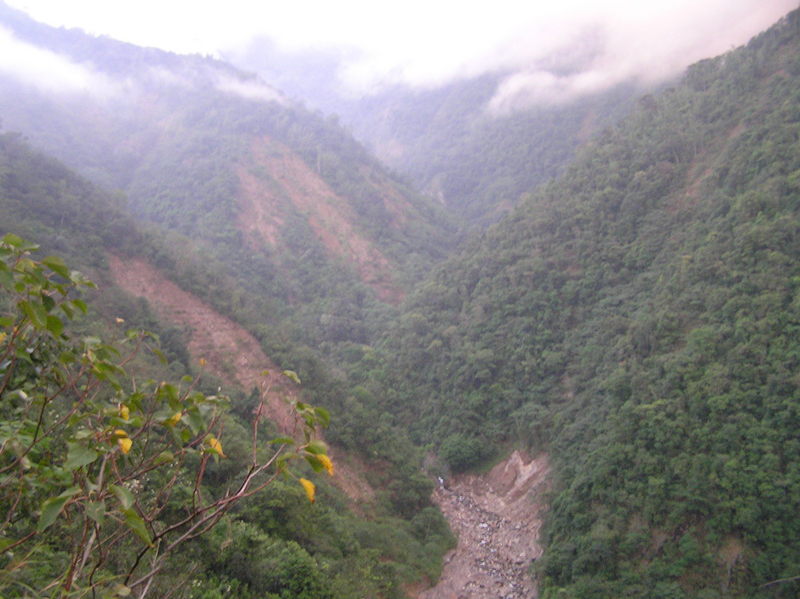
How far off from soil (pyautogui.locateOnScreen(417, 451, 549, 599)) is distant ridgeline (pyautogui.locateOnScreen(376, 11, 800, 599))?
0.94m

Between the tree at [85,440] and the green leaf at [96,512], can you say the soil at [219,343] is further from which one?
the green leaf at [96,512]

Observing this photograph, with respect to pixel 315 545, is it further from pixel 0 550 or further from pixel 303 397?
pixel 0 550

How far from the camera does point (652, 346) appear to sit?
19188mm

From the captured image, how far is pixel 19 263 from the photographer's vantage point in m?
1.75

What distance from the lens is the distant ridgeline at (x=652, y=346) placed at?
13.5m

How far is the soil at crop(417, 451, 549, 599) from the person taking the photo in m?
15.8

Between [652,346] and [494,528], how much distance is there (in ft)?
30.8

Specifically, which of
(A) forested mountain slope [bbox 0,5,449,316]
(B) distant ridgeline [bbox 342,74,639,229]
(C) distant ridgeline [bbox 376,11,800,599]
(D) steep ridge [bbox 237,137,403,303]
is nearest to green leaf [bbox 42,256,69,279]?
(C) distant ridgeline [bbox 376,11,800,599]

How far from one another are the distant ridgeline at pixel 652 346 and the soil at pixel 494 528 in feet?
3.10

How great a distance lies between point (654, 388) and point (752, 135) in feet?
51.9

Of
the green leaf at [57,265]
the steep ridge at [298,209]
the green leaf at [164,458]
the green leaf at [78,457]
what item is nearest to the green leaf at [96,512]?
the green leaf at [78,457]

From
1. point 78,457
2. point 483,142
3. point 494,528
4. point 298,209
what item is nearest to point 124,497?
point 78,457

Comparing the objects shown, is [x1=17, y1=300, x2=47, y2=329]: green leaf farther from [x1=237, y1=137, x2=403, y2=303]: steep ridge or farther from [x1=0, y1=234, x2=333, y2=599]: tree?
[x1=237, y1=137, x2=403, y2=303]: steep ridge

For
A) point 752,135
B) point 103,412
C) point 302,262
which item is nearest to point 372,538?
point 103,412
